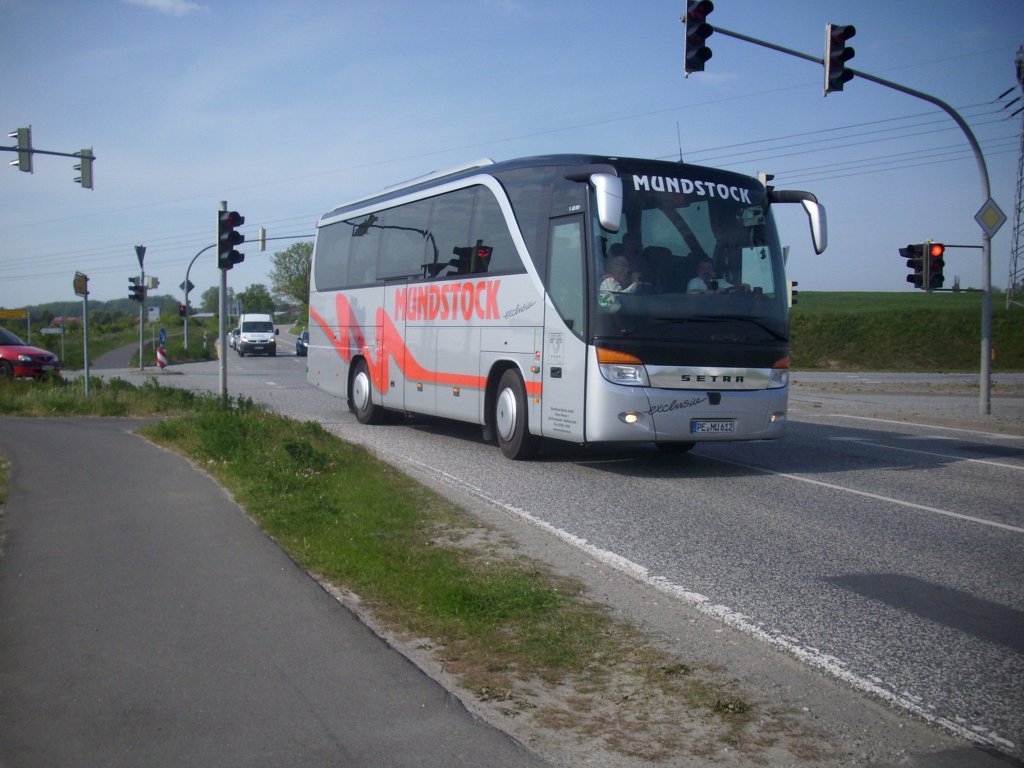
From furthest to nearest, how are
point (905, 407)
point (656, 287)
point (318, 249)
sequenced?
point (905, 407)
point (318, 249)
point (656, 287)

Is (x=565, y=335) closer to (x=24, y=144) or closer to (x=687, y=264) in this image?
(x=687, y=264)

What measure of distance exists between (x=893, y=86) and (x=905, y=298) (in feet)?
226

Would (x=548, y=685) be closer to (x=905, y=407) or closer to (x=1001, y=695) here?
(x=1001, y=695)

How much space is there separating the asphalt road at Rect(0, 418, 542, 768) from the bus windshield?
15.4 ft

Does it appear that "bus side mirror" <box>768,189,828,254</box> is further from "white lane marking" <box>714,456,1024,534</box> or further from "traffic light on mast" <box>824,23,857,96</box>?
"traffic light on mast" <box>824,23,857,96</box>

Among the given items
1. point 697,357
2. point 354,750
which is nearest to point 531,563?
point 354,750

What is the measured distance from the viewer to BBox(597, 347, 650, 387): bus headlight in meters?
10.4

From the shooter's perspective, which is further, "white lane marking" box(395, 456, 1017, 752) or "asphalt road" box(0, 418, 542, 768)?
"white lane marking" box(395, 456, 1017, 752)

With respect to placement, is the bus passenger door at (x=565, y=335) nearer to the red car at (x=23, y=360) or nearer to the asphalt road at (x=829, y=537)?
the asphalt road at (x=829, y=537)

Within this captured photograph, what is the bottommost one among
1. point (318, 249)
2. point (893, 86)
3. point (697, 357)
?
point (697, 357)

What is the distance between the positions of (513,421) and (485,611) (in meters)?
6.83

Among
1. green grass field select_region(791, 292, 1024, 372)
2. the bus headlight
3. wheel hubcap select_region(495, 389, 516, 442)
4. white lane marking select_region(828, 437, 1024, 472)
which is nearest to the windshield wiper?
the bus headlight

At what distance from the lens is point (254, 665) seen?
15.6 ft

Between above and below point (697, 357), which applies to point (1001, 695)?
below
